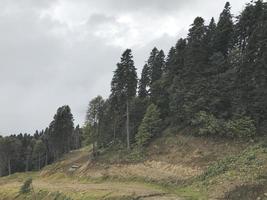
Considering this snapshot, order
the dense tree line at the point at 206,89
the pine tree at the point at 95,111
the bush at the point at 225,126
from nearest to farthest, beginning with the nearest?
1. the bush at the point at 225,126
2. the dense tree line at the point at 206,89
3. the pine tree at the point at 95,111

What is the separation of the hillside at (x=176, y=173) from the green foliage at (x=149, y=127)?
2311 millimetres

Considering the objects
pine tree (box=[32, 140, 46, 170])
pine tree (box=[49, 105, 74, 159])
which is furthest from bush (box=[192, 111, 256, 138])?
pine tree (box=[32, 140, 46, 170])

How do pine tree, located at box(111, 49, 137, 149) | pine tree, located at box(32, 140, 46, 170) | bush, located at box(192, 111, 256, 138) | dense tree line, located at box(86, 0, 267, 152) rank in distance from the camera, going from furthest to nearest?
pine tree, located at box(32, 140, 46, 170) < pine tree, located at box(111, 49, 137, 149) < dense tree line, located at box(86, 0, 267, 152) < bush, located at box(192, 111, 256, 138)

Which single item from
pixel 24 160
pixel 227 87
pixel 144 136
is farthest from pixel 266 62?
pixel 24 160

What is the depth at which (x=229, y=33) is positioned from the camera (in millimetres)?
74812

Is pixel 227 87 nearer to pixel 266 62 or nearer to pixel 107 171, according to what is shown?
pixel 266 62

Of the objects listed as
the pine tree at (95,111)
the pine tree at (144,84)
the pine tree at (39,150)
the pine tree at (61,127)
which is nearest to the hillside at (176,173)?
the pine tree at (95,111)

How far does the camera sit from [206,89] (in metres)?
58.5

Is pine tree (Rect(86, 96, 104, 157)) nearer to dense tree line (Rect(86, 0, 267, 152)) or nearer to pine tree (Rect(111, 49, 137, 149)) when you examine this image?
dense tree line (Rect(86, 0, 267, 152))

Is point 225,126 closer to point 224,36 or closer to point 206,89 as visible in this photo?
point 206,89

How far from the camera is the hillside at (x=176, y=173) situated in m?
35.6

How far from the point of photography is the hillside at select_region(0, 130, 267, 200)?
35.6 metres

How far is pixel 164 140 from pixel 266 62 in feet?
60.9

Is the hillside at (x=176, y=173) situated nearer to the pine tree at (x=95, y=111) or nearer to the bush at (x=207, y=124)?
the bush at (x=207, y=124)
